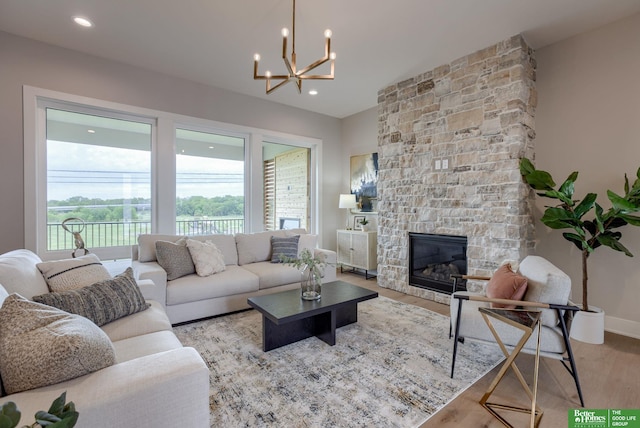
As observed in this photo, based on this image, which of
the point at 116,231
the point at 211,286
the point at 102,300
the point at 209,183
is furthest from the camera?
the point at 209,183

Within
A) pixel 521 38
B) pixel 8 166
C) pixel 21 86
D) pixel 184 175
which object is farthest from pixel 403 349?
pixel 21 86

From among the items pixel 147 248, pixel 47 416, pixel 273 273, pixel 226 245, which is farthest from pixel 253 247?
pixel 47 416

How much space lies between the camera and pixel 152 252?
3.42m

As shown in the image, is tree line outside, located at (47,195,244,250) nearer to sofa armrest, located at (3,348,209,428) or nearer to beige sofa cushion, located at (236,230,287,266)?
beige sofa cushion, located at (236,230,287,266)

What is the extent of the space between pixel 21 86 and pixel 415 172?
462 cm

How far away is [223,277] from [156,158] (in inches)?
77.8

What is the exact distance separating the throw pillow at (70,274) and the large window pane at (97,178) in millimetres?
1629

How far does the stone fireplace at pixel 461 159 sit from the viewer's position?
10.4ft

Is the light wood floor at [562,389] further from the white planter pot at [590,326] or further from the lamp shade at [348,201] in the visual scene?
the lamp shade at [348,201]

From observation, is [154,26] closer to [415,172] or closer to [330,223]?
[415,172]

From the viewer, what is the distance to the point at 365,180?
5395 millimetres

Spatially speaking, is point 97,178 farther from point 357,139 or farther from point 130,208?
point 357,139

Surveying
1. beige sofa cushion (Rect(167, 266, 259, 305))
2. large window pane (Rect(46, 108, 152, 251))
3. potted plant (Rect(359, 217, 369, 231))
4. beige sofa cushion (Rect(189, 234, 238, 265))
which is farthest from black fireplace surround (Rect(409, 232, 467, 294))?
large window pane (Rect(46, 108, 152, 251))

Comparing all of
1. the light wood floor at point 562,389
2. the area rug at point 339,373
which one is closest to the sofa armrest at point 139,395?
the area rug at point 339,373
